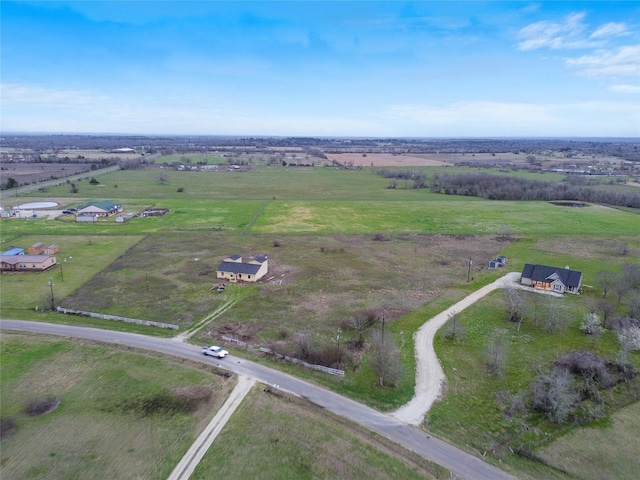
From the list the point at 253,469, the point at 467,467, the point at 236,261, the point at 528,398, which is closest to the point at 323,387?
the point at 253,469

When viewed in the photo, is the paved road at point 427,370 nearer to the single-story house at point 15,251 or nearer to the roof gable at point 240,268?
the roof gable at point 240,268

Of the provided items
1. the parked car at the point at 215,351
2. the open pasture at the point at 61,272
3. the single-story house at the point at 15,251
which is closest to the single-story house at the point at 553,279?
the parked car at the point at 215,351

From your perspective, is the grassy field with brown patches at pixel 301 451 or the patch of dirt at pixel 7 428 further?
the patch of dirt at pixel 7 428

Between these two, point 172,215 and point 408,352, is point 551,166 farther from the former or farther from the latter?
point 408,352

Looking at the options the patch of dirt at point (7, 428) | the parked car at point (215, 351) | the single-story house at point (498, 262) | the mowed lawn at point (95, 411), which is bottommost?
the single-story house at point (498, 262)

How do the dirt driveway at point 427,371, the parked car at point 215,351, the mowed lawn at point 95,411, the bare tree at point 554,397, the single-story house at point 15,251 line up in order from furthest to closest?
the single-story house at point 15,251 < the parked car at point 215,351 < the dirt driveway at point 427,371 < the bare tree at point 554,397 < the mowed lawn at point 95,411

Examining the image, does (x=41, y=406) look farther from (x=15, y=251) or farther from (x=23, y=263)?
(x=15, y=251)
